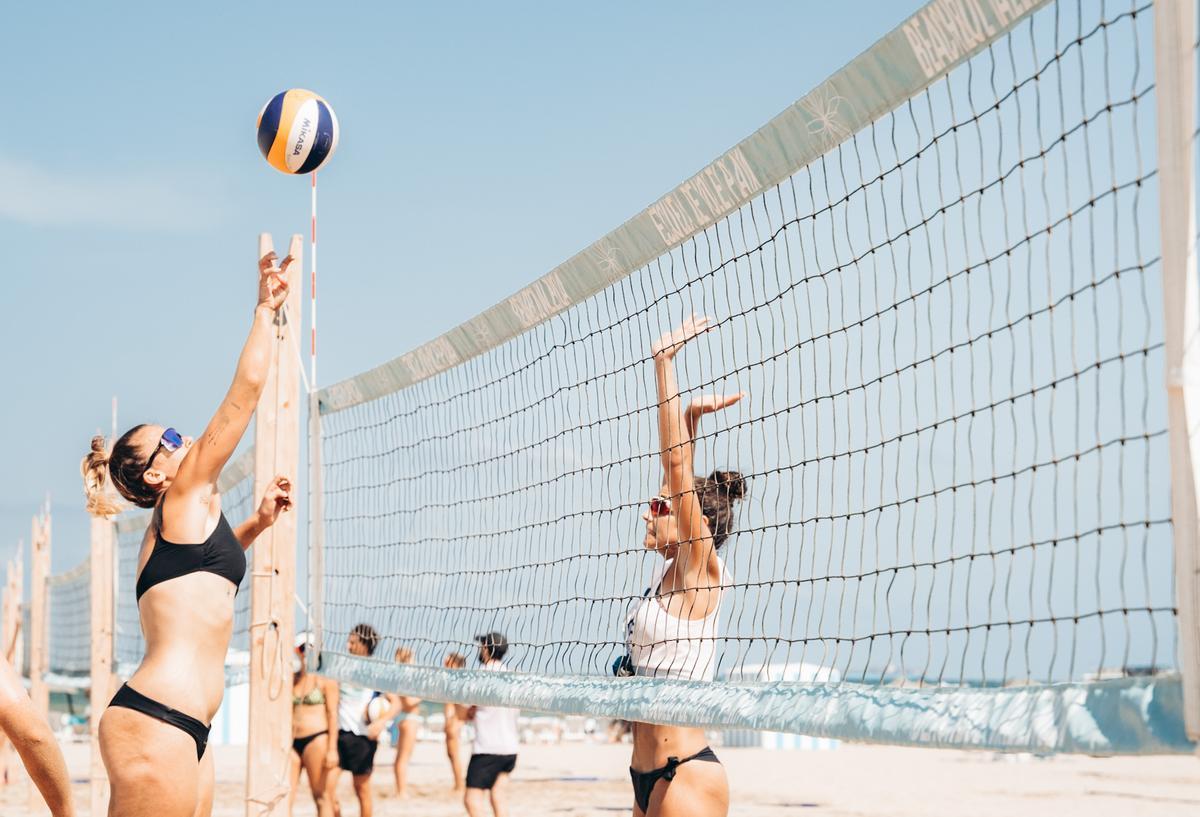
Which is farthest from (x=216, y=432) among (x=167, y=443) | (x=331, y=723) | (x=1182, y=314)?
Answer: (x=331, y=723)

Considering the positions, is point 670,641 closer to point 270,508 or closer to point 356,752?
point 270,508

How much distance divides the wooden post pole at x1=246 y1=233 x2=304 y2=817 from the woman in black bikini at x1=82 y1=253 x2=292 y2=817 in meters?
1.69

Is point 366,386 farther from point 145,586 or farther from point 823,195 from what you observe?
point 823,195

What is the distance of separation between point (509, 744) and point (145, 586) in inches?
235

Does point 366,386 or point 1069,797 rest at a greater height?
point 366,386

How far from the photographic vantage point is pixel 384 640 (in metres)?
6.32

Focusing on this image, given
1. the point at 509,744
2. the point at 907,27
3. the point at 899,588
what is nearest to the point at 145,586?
the point at 899,588

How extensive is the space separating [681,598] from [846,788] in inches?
486

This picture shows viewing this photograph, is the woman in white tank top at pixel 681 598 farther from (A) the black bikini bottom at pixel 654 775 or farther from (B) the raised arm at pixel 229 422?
(B) the raised arm at pixel 229 422

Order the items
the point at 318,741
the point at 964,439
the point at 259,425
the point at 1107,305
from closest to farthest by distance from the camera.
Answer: the point at 1107,305
the point at 964,439
the point at 259,425
the point at 318,741

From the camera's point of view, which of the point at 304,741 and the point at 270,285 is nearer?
the point at 270,285

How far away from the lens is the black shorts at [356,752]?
378 inches

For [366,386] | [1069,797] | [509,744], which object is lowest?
[1069,797]

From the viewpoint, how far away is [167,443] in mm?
4043
